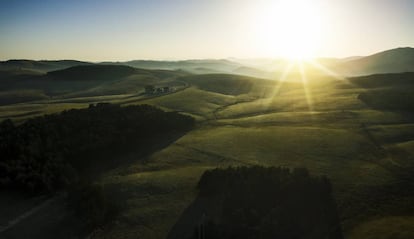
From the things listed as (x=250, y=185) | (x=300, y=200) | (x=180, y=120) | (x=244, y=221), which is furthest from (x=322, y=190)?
(x=180, y=120)

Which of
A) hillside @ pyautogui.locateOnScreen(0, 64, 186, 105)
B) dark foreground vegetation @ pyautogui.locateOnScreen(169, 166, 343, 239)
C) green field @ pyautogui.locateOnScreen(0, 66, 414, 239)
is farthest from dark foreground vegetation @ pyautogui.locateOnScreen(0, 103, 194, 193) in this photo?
hillside @ pyautogui.locateOnScreen(0, 64, 186, 105)

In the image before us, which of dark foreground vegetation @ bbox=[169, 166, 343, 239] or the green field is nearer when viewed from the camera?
dark foreground vegetation @ bbox=[169, 166, 343, 239]

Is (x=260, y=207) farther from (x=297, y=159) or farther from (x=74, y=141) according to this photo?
(x=74, y=141)

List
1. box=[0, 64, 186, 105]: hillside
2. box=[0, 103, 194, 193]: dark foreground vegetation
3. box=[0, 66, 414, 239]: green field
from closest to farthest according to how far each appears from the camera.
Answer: box=[0, 66, 414, 239]: green field
box=[0, 103, 194, 193]: dark foreground vegetation
box=[0, 64, 186, 105]: hillside

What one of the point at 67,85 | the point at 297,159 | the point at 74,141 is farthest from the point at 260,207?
the point at 67,85

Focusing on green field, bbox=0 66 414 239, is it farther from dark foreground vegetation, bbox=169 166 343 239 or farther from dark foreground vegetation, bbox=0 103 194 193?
dark foreground vegetation, bbox=0 103 194 193

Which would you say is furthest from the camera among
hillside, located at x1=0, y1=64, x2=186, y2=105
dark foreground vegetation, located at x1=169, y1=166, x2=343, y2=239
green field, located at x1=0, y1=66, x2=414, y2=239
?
hillside, located at x1=0, y1=64, x2=186, y2=105

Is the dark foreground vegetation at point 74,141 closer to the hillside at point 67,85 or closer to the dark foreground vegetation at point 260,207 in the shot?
the dark foreground vegetation at point 260,207
